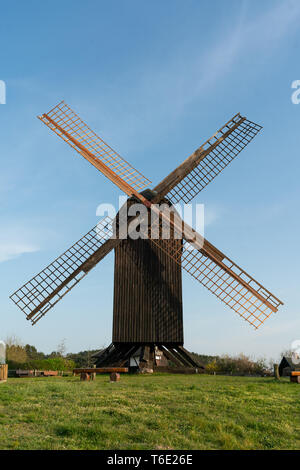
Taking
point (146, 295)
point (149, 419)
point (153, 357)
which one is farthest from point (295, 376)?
point (149, 419)

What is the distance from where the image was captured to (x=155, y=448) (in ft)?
23.1

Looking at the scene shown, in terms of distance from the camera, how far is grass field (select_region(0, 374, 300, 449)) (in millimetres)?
7570

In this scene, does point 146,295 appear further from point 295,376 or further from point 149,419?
point 149,419

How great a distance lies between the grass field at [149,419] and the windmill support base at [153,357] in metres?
7.49

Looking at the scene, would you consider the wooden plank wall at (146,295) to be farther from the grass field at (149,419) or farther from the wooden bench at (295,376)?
the grass field at (149,419)

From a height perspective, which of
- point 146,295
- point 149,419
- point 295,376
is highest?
point 146,295

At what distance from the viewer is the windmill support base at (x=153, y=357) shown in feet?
68.0

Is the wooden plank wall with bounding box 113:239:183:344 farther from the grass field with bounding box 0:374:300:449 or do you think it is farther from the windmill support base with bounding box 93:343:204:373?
the grass field with bounding box 0:374:300:449

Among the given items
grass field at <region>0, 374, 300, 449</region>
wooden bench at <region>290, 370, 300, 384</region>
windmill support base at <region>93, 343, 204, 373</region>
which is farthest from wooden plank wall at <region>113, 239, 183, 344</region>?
grass field at <region>0, 374, 300, 449</region>

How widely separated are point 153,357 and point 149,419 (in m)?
12.7

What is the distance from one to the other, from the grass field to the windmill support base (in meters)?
7.49

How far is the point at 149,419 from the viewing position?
29.2 feet
